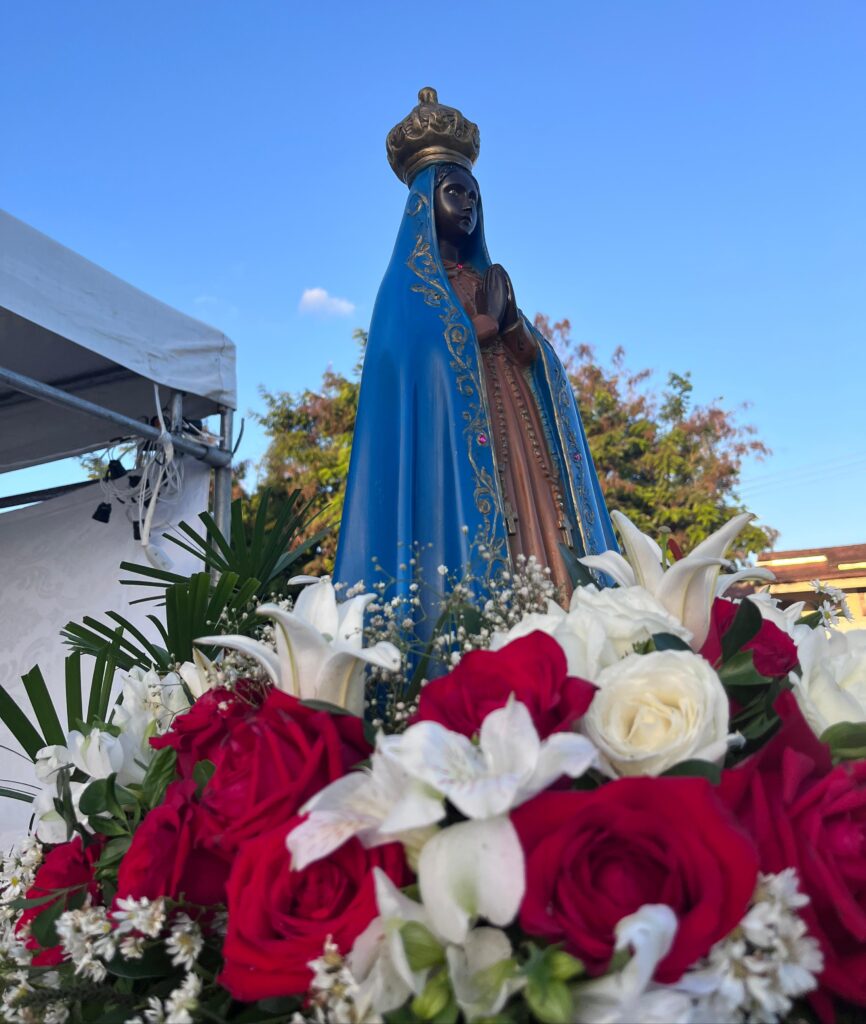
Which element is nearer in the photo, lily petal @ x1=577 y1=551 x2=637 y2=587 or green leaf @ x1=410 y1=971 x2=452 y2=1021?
green leaf @ x1=410 y1=971 x2=452 y2=1021

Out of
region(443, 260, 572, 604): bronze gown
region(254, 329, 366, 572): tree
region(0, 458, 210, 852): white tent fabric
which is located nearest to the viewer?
region(443, 260, 572, 604): bronze gown

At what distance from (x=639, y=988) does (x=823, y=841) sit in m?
0.17

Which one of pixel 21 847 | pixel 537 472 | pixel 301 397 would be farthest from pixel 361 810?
pixel 301 397

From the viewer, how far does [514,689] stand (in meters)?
0.55

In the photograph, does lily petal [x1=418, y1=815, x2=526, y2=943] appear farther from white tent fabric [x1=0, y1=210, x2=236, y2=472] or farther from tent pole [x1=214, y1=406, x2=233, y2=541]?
tent pole [x1=214, y1=406, x2=233, y2=541]

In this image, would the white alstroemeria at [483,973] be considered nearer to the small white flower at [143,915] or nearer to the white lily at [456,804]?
the white lily at [456,804]

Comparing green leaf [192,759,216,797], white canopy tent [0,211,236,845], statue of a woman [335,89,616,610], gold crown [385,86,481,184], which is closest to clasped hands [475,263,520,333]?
statue of a woman [335,89,616,610]

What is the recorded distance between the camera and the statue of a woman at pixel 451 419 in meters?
1.59

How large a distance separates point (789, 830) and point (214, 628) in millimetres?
850

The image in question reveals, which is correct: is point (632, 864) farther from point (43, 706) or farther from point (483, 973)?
point (43, 706)

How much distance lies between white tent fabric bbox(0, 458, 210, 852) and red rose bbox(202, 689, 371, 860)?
10.3ft

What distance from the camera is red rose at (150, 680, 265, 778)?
0.71 m

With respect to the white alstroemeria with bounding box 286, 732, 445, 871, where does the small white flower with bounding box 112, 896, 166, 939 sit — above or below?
below

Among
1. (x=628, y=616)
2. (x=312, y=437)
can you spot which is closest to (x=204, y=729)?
(x=628, y=616)
